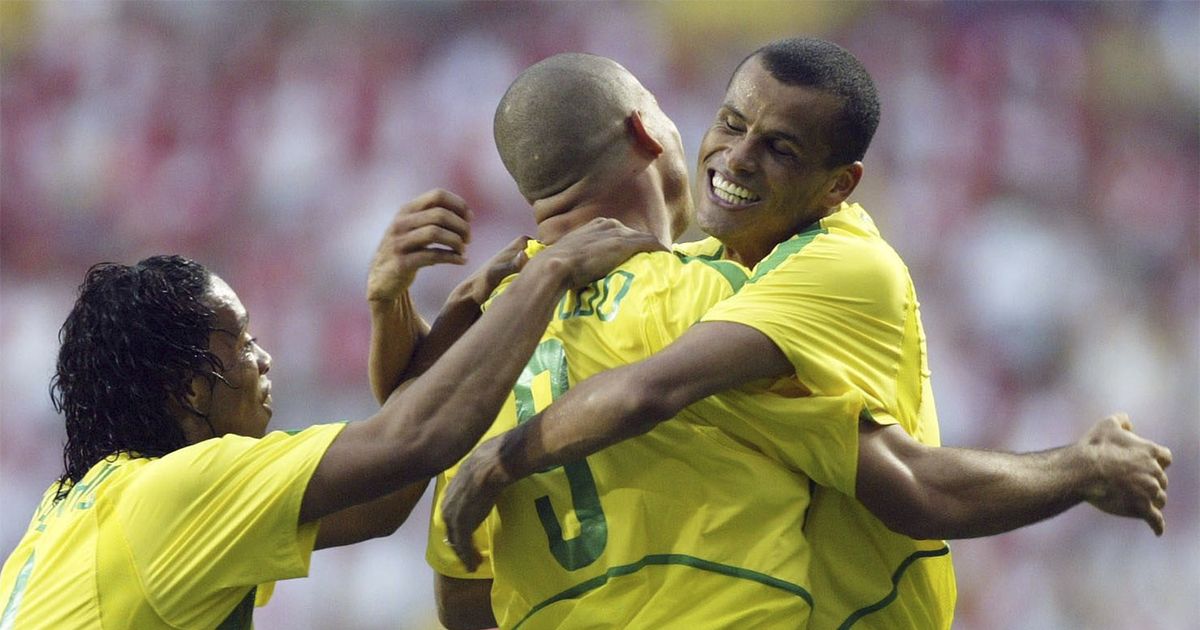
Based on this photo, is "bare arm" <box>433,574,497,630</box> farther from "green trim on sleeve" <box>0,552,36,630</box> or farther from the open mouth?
the open mouth

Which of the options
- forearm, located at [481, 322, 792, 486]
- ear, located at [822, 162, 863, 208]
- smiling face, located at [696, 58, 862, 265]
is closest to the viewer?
forearm, located at [481, 322, 792, 486]

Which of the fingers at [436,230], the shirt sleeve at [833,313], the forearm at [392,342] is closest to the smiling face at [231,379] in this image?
the forearm at [392,342]

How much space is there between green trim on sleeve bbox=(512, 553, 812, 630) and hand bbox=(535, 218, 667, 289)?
23.1 inches

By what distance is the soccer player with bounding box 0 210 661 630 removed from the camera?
10.3 ft

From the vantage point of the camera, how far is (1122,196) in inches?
316

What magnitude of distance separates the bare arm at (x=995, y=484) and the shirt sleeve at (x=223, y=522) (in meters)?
1.16

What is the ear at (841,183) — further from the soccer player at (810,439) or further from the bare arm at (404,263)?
the bare arm at (404,263)

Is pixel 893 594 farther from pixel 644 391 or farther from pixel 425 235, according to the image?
pixel 425 235

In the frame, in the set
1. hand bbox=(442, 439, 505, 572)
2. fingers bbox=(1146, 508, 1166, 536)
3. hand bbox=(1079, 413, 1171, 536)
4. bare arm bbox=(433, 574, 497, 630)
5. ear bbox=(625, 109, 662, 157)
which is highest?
ear bbox=(625, 109, 662, 157)

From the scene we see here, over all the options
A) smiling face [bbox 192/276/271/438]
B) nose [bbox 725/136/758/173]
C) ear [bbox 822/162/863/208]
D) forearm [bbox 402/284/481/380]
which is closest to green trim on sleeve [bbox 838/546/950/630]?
ear [bbox 822/162/863/208]

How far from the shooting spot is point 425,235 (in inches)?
131

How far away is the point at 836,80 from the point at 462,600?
5.11ft

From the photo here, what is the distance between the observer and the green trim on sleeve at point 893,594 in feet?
10.5

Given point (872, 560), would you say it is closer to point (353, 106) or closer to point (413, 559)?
point (413, 559)
